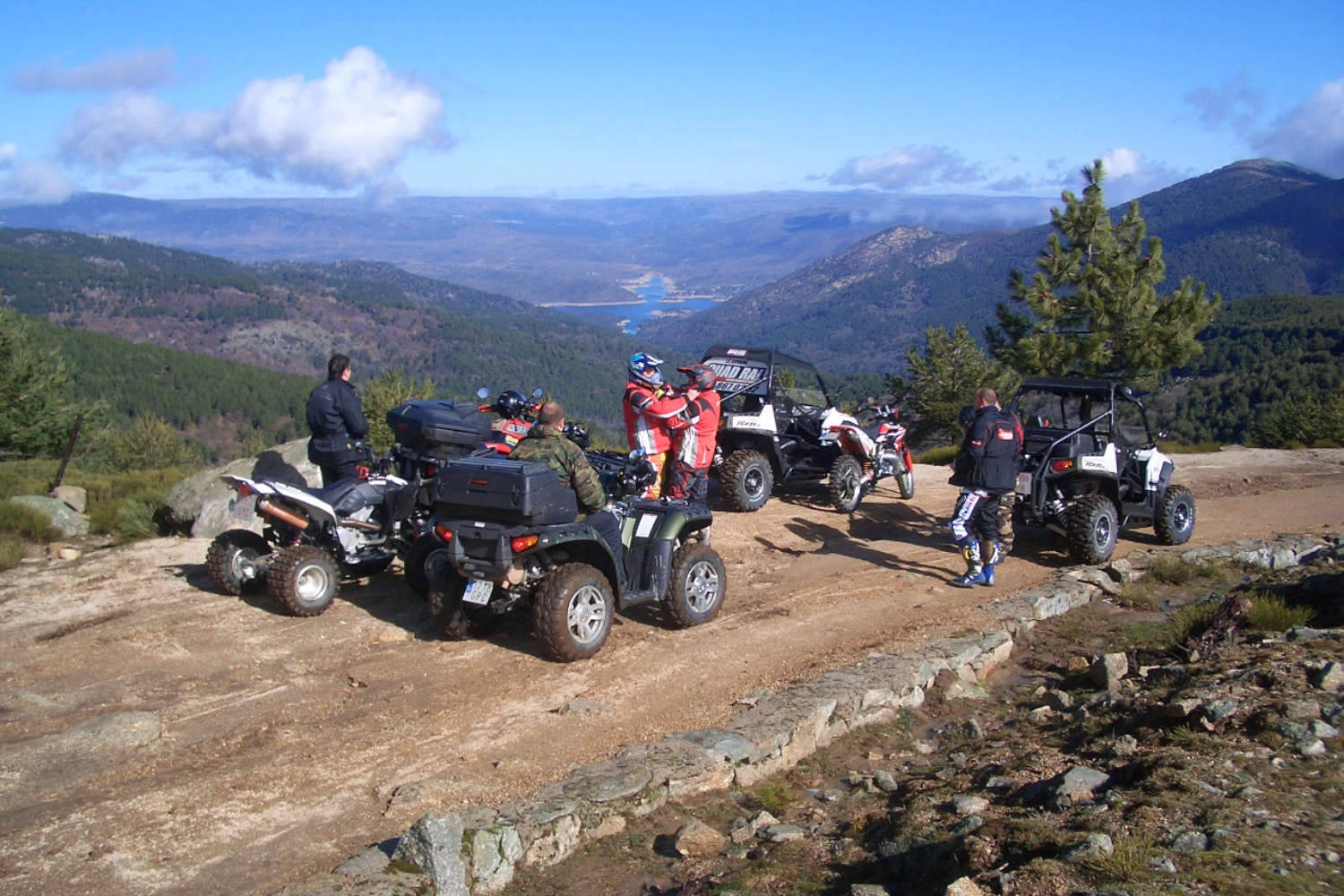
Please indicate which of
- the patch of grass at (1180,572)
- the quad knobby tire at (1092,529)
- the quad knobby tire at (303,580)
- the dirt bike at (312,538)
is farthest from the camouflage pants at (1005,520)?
the quad knobby tire at (303,580)

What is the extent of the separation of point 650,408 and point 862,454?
3.70m

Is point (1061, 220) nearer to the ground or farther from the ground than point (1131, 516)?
farther from the ground

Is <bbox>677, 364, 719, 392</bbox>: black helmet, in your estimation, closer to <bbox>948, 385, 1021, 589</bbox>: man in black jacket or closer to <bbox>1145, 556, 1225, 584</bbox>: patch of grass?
<bbox>948, 385, 1021, 589</bbox>: man in black jacket

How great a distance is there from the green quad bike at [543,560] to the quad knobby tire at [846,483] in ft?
15.8

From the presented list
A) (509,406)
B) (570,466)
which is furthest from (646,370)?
(570,466)

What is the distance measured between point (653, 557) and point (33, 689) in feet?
14.3

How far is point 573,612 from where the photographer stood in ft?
23.2

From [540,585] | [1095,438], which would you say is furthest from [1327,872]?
[1095,438]

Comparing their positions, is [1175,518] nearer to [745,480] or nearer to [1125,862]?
[745,480]

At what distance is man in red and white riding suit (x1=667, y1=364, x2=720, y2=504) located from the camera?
1029cm

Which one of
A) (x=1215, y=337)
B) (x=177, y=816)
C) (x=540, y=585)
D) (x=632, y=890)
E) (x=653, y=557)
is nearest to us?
(x=632, y=890)

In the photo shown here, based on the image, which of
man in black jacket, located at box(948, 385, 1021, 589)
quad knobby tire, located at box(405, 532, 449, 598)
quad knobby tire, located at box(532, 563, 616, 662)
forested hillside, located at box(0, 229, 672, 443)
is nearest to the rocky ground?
quad knobby tire, located at box(532, 563, 616, 662)

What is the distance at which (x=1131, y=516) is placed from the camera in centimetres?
1125

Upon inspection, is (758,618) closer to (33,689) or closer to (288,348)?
(33,689)
